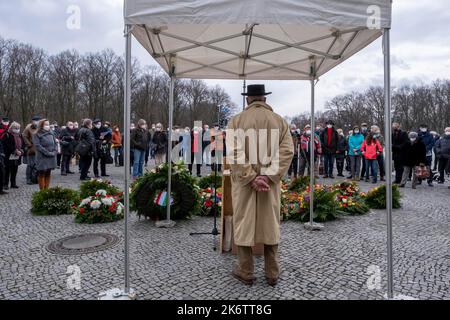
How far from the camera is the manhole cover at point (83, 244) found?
16.1 ft

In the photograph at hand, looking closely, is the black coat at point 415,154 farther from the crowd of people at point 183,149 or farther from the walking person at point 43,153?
the walking person at point 43,153

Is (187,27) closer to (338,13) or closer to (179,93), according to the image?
(338,13)

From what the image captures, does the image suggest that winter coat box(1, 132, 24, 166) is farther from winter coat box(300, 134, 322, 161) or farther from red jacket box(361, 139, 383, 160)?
red jacket box(361, 139, 383, 160)

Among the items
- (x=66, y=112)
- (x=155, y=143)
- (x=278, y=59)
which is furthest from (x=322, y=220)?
(x=66, y=112)

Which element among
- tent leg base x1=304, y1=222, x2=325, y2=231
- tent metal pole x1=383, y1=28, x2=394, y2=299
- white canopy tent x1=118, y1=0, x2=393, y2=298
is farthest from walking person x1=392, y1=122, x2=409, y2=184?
tent metal pole x1=383, y1=28, x2=394, y2=299

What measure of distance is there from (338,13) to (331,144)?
10.7 meters

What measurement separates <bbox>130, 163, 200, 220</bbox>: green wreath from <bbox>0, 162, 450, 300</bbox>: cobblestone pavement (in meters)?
0.28

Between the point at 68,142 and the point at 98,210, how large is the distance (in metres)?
7.57

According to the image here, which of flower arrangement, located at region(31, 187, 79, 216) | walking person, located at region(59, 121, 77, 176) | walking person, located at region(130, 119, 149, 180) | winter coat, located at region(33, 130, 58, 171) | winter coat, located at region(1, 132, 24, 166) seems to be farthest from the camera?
walking person, located at region(59, 121, 77, 176)

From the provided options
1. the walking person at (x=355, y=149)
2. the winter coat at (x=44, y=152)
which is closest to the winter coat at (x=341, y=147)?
the walking person at (x=355, y=149)

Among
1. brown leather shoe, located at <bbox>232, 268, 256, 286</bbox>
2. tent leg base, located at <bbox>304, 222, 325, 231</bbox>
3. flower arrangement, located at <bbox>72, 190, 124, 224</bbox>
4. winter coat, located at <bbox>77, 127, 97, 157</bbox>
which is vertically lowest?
brown leather shoe, located at <bbox>232, 268, 256, 286</bbox>

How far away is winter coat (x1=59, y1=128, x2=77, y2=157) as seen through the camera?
13.0 m

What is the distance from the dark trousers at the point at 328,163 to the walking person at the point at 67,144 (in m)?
10.4

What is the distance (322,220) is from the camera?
6699 millimetres
